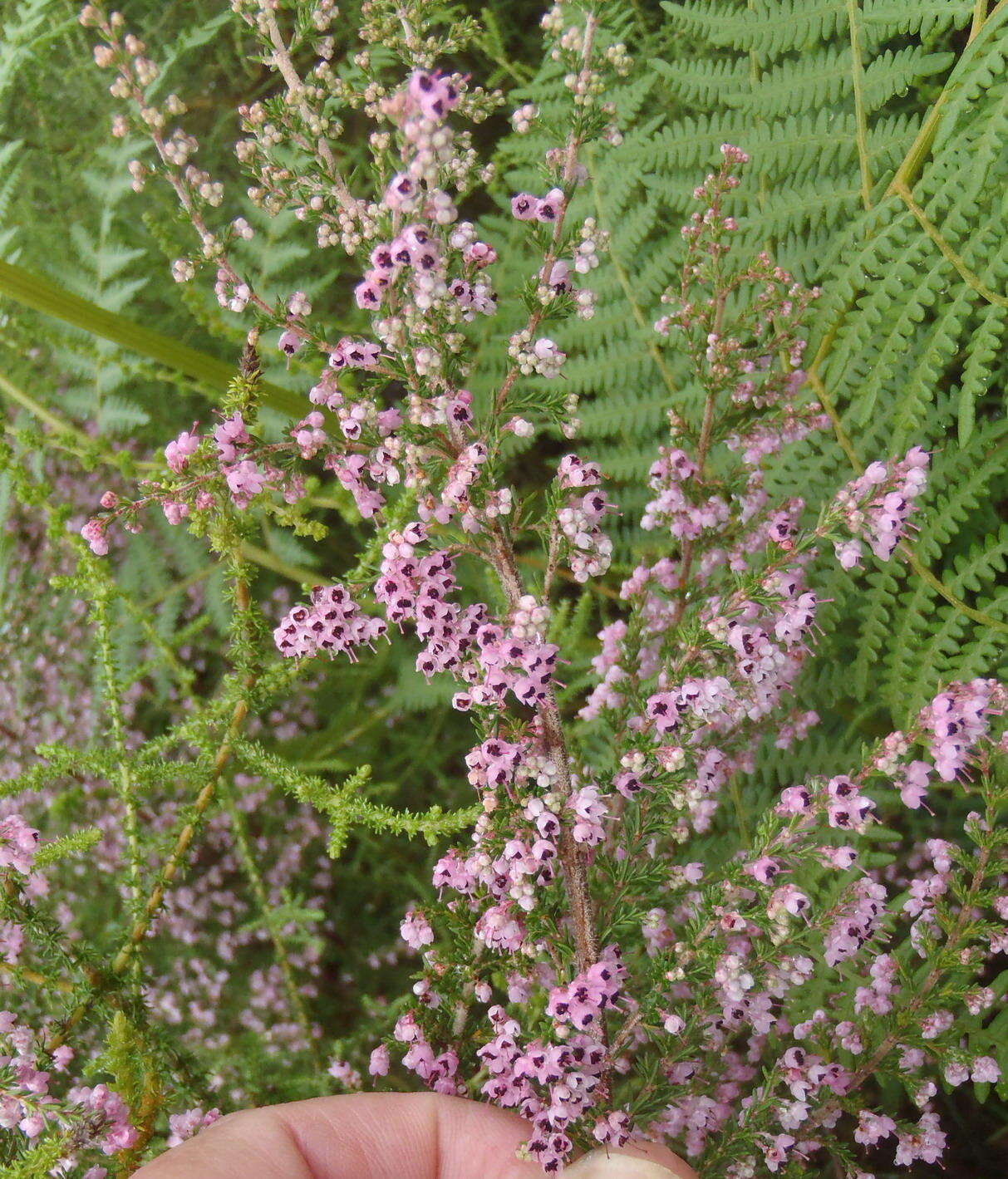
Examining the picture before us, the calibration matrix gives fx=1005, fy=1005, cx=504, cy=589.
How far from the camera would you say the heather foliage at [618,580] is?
6.11ft

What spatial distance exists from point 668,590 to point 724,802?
91cm

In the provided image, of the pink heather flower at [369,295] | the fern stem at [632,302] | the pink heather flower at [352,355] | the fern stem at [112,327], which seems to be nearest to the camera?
the pink heather flower at [369,295]

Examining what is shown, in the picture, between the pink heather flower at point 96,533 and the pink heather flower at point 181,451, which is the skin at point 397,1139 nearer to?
the pink heather flower at point 96,533

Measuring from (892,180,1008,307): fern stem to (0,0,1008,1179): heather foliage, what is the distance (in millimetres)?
12

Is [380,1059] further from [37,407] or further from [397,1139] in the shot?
[37,407]

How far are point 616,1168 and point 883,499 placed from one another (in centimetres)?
140

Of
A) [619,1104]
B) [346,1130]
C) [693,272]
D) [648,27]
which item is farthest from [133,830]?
[648,27]

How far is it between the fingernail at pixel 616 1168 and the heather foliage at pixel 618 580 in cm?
6

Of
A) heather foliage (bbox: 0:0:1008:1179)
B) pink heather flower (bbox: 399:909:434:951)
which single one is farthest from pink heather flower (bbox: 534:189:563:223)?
pink heather flower (bbox: 399:909:434:951)

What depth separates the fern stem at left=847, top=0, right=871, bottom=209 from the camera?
8.54 feet

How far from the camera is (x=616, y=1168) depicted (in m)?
1.97

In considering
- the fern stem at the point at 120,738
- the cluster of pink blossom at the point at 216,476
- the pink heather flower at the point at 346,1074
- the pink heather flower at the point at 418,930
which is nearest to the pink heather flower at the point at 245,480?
the cluster of pink blossom at the point at 216,476

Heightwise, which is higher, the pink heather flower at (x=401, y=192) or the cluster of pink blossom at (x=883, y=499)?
the pink heather flower at (x=401, y=192)

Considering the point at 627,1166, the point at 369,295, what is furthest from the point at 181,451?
the point at 627,1166
